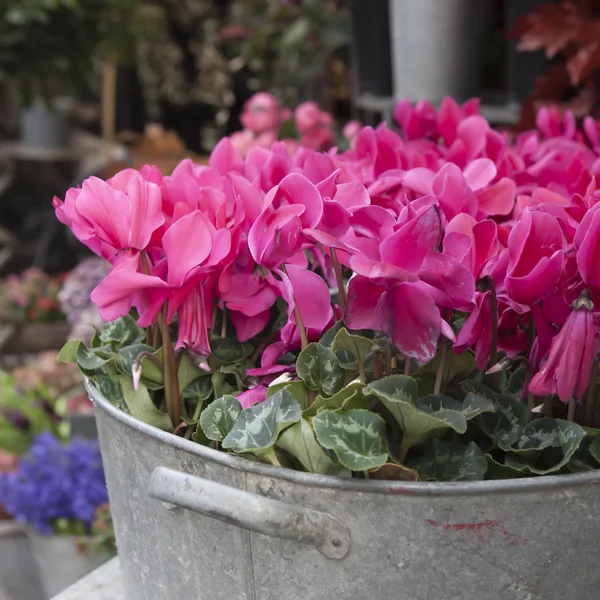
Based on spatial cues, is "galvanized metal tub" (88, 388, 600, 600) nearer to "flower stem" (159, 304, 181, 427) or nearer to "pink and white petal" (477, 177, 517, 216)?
"flower stem" (159, 304, 181, 427)

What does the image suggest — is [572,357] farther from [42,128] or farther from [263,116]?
[42,128]

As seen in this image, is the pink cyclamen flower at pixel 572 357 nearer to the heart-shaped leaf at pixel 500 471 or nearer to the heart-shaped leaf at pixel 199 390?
the heart-shaped leaf at pixel 500 471

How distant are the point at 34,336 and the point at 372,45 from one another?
2.01 m

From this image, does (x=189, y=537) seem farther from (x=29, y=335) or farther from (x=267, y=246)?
(x=29, y=335)

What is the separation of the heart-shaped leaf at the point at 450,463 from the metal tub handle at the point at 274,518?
2.6 inches

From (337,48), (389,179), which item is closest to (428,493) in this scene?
(389,179)

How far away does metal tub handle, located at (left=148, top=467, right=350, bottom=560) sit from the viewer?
17.4 inches

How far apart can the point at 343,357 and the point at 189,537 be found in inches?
5.8

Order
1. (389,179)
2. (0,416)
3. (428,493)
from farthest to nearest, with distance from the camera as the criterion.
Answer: (0,416) → (389,179) → (428,493)

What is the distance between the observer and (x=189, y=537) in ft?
1.69

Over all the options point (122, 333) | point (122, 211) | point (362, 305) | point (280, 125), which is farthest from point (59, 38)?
point (362, 305)

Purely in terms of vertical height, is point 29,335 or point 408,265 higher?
point 408,265

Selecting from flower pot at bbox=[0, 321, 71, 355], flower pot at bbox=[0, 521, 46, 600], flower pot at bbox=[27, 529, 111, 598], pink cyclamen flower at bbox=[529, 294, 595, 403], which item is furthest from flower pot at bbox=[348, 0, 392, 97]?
flower pot at bbox=[0, 321, 71, 355]

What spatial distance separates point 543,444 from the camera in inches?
18.8
